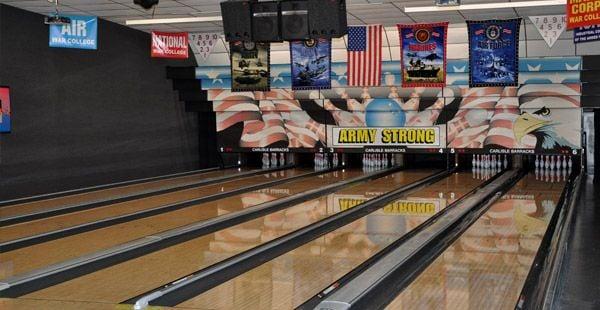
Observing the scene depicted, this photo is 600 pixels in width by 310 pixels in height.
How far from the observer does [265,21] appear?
775 cm

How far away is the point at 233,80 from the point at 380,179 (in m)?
2.92

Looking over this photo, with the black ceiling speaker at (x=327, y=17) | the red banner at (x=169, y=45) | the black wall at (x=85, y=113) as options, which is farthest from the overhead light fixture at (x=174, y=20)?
the black ceiling speaker at (x=327, y=17)

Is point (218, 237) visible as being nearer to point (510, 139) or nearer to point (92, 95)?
point (92, 95)

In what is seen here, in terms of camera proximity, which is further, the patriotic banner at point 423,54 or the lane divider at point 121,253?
the patriotic banner at point 423,54

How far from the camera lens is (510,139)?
13.1 m

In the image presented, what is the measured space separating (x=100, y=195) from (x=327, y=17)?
429 cm

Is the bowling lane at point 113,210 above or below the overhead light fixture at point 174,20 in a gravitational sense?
below

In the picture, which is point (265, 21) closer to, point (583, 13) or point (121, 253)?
point (121, 253)

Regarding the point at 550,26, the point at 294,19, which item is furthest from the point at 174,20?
the point at 550,26

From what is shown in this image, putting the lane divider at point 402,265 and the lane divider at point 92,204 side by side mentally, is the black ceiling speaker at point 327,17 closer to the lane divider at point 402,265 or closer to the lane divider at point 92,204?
the lane divider at point 402,265

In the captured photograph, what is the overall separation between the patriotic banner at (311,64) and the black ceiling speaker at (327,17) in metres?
3.70

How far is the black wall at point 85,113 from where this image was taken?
33.6ft

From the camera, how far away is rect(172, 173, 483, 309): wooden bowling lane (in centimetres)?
446

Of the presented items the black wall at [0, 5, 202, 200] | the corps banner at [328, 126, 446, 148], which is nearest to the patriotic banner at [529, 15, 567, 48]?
the corps banner at [328, 126, 446, 148]
